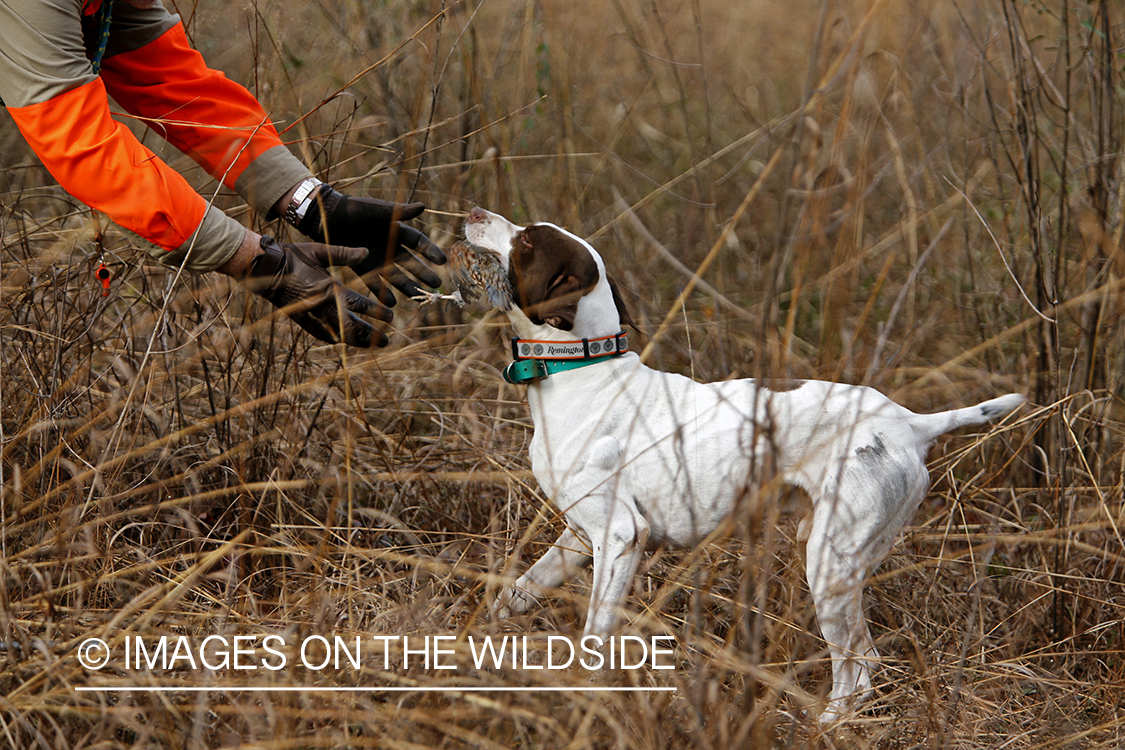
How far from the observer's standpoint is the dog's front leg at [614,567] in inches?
95.5

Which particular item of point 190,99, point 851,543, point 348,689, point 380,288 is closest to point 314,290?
point 380,288

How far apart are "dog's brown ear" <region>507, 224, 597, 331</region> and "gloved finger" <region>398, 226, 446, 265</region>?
0.83 ft

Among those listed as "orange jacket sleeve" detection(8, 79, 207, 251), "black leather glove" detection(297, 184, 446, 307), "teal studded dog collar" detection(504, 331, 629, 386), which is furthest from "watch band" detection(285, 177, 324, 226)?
"teal studded dog collar" detection(504, 331, 629, 386)

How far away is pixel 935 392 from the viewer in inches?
162

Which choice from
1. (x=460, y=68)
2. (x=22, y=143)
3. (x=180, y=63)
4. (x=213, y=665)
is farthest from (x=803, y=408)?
(x=22, y=143)

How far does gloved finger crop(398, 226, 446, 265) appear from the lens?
2760mm

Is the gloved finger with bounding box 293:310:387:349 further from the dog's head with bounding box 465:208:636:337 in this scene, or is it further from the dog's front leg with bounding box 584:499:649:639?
the dog's front leg with bounding box 584:499:649:639

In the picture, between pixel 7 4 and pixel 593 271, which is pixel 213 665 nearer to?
pixel 593 271

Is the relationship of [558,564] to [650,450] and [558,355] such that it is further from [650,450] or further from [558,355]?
[558,355]

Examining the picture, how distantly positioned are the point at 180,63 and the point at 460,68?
2.30m

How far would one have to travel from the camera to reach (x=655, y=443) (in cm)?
241

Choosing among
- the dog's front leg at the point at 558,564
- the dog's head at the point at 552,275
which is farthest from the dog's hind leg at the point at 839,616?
the dog's head at the point at 552,275

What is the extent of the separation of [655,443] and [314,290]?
95 cm

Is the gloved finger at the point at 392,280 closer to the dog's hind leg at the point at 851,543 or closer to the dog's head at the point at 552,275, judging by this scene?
the dog's head at the point at 552,275
